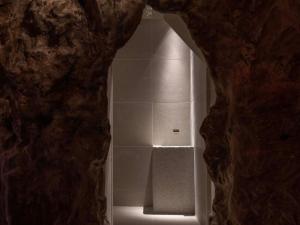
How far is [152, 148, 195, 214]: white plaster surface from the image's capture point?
5195mm

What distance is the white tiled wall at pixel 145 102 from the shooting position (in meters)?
5.54

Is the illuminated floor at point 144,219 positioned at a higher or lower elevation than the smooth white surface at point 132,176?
lower

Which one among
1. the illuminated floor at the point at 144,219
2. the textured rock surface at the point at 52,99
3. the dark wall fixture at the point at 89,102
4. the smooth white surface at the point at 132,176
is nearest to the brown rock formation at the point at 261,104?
the dark wall fixture at the point at 89,102

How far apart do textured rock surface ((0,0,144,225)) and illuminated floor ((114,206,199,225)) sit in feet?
8.18

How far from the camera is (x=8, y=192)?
215 cm

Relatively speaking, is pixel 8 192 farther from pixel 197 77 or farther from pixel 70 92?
pixel 197 77

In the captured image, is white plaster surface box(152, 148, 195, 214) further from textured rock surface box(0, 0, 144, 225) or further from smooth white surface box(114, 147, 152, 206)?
textured rock surface box(0, 0, 144, 225)

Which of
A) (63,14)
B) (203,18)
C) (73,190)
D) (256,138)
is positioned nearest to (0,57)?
(63,14)

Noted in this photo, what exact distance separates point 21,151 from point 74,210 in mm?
462

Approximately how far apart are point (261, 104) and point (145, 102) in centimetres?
356

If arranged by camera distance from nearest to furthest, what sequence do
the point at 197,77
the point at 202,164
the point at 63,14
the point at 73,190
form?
the point at 63,14 < the point at 73,190 < the point at 202,164 < the point at 197,77

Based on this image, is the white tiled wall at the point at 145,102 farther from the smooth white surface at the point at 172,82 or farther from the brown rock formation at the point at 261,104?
the brown rock formation at the point at 261,104

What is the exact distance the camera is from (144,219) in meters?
4.86

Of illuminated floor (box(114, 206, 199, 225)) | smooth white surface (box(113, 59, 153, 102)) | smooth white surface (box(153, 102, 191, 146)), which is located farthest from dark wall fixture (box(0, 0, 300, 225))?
smooth white surface (box(113, 59, 153, 102))
